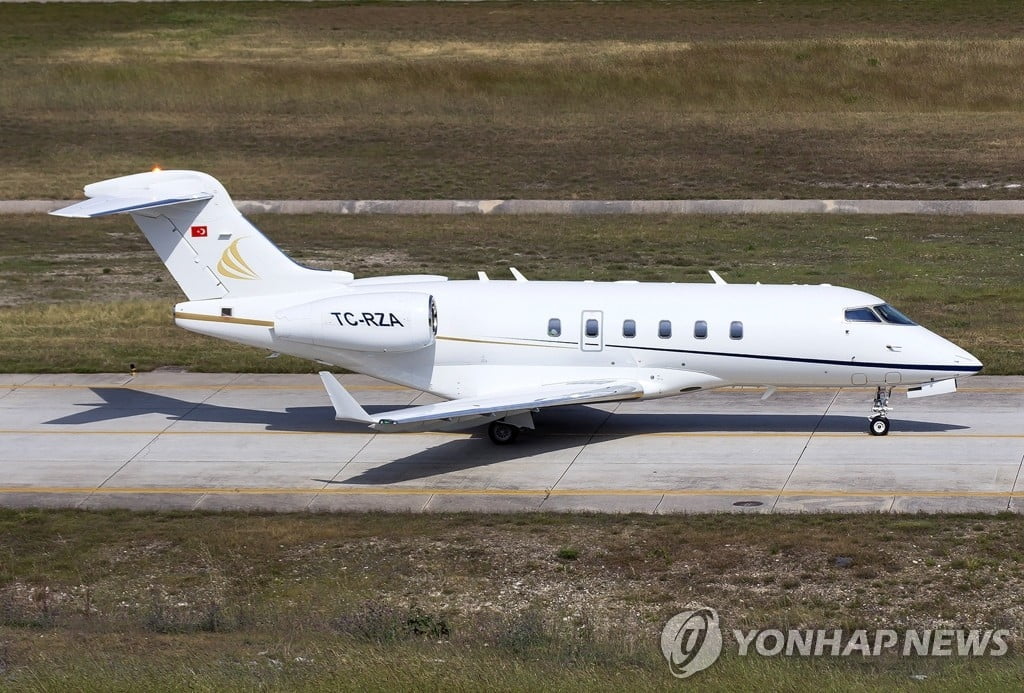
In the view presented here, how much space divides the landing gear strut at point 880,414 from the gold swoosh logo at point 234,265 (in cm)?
1208

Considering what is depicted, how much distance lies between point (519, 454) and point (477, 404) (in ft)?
5.19

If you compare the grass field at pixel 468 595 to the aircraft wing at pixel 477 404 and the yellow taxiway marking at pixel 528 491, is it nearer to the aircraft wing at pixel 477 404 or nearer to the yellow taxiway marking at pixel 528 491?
the yellow taxiway marking at pixel 528 491

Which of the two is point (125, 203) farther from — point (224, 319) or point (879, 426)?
point (879, 426)

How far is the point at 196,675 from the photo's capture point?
15.1 m

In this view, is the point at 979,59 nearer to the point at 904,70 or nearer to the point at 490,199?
the point at 904,70

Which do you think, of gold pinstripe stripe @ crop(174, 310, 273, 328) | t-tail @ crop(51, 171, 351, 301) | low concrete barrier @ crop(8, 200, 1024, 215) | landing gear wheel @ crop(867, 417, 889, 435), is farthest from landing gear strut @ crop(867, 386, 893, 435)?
low concrete barrier @ crop(8, 200, 1024, 215)

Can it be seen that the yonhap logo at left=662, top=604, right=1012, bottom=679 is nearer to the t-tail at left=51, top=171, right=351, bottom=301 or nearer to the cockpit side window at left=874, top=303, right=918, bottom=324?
the cockpit side window at left=874, top=303, right=918, bottom=324

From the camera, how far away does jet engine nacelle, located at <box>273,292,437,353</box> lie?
2656 centimetres

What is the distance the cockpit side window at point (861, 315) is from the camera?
87.4 ft

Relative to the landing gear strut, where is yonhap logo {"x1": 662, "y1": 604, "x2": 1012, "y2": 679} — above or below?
above

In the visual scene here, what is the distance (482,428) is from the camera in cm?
2839

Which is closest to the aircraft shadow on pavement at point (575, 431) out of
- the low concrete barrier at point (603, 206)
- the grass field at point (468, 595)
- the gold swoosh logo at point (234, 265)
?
the grass field at point (468, 595)

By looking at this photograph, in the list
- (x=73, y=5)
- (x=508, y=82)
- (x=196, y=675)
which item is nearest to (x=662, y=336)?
(x=196, y=675)

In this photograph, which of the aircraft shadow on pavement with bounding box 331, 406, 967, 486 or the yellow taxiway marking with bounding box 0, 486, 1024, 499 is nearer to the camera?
the yellow taxiway marking with bounding box 0, 486, 1024, 499
